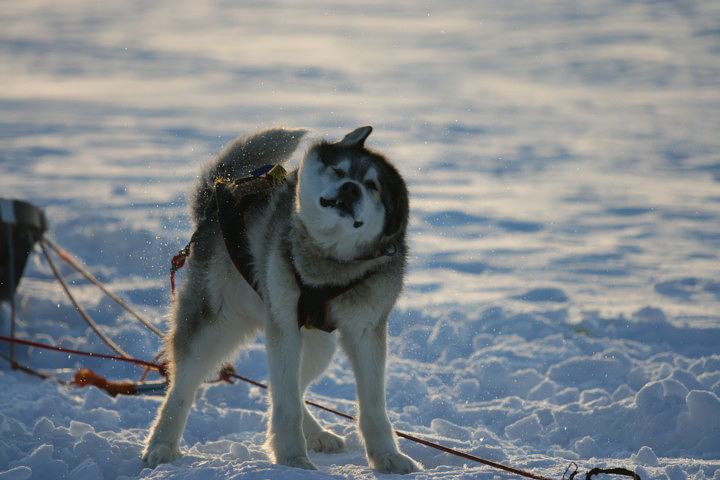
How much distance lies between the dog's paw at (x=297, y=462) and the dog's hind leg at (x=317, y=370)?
53cm

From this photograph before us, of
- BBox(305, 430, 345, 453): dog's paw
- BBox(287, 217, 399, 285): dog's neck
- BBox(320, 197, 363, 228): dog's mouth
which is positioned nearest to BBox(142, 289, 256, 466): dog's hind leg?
BBox(305, 430, 345, 453): dog's paw

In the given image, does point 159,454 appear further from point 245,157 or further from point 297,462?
point 245,157

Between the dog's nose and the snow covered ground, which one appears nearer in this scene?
the dog's nose

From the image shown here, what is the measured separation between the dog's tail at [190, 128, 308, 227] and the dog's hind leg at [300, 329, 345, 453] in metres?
0.74

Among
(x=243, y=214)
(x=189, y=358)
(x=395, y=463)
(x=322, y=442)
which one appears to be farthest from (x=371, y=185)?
(x=322, y=442)

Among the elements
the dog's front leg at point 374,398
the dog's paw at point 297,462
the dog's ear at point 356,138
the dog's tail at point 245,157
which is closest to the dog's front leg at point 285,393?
the dog's paw at point 297,462

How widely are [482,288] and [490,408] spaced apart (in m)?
2.60

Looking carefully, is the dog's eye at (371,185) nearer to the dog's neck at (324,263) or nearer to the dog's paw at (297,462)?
the dog's neck at (324,263)

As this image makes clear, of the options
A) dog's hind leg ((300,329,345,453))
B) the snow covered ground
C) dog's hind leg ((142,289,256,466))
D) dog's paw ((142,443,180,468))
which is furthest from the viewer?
the snow covered ground

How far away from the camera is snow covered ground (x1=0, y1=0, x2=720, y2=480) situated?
473 centimetres

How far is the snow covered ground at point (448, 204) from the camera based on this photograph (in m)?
4.73

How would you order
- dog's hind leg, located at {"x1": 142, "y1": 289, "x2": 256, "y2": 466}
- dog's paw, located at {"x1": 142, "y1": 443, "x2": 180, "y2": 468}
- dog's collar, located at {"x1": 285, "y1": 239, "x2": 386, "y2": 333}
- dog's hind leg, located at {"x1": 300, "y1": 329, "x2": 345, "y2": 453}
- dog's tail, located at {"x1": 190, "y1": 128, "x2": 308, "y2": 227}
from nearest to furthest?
dog's collar, located at {"x1": 285, "y1": 239, "x2": 386, "y2": 333} → dog's paw, located at {"x1": 142, "y1": 443, "x2": 180, "y2": 468} → dog's hind leg, located at {"x1": 142, "y1": 289, "x2": 256, "y2": 466} → dog's hind leg, located at {"x1": 300, "y1": 329, "x2": 345, "y2": 453} → dog's tail, located at {"x1": 190, "y1": 128, "x2": 308, "y2": 227}

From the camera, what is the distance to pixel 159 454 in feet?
13.1

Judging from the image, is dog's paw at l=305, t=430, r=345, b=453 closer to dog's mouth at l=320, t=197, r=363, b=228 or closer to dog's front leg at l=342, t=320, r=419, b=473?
dog's front leg at l=342, t=320, r=419, b=473
